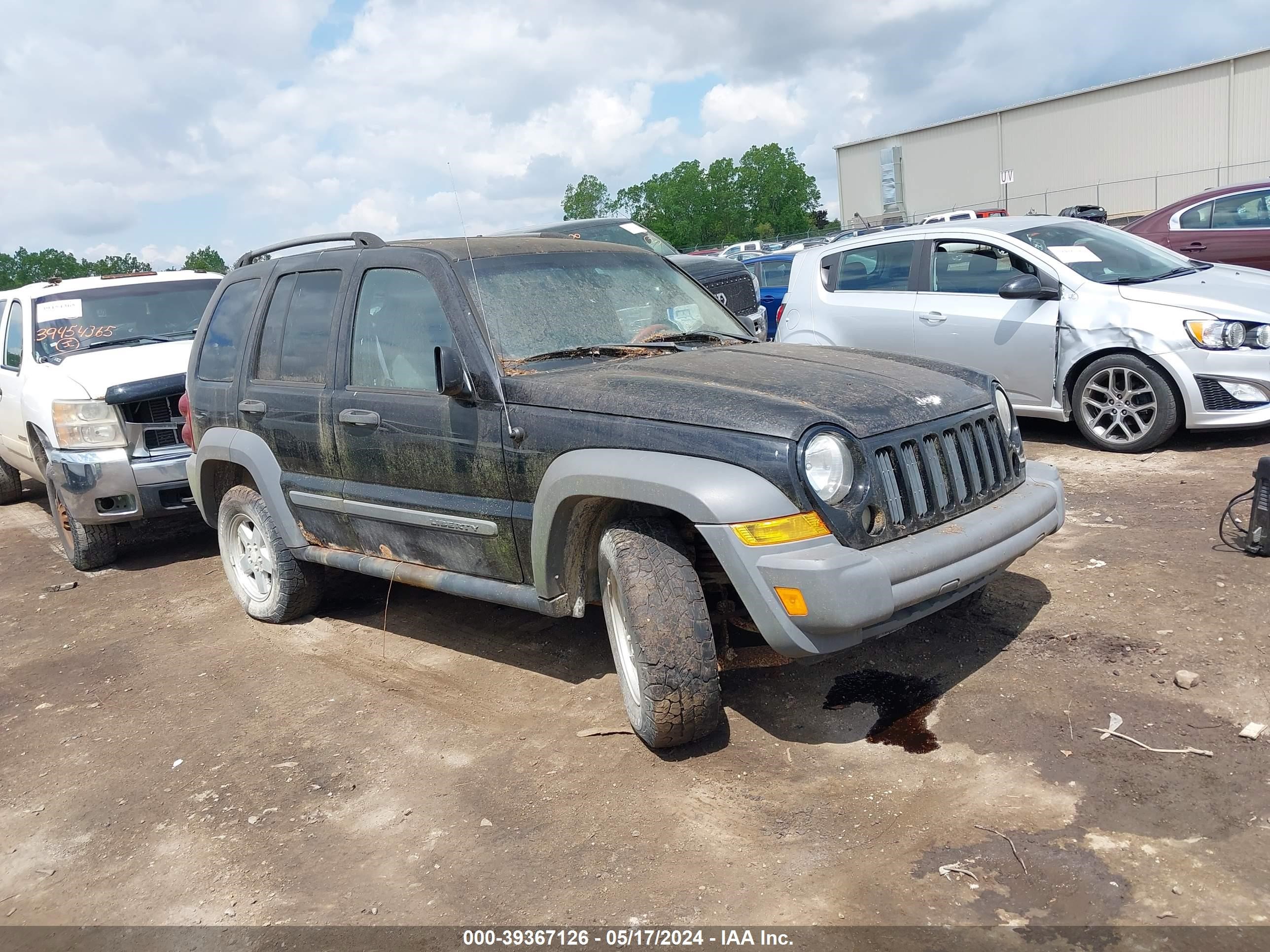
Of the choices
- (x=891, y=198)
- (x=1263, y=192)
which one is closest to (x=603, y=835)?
(x=1263, y=192)

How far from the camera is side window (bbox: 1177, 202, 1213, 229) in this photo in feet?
34.9

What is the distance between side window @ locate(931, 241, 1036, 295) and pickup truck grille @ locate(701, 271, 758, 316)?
268 cm

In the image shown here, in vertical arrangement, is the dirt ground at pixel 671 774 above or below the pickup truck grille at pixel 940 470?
below

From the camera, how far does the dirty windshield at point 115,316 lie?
306 inches

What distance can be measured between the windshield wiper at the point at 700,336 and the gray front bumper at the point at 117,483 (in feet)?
13.1

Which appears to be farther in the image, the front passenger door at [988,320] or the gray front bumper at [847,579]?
the front passenger door at [988,320]

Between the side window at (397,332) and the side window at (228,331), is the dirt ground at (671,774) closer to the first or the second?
the side window at (397,332)

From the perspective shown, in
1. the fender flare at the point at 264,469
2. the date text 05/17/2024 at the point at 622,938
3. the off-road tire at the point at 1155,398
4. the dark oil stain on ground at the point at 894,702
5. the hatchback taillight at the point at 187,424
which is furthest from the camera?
the off-road tire at the point at 1155,398

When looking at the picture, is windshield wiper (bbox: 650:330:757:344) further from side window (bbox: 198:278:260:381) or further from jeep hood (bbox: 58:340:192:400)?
jeep hood (bbox: 58:340:192:400)

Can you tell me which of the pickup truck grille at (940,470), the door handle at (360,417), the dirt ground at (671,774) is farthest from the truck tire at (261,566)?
the pickup truck grille at (940,470)

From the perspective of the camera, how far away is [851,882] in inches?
113

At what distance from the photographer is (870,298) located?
8227 mm

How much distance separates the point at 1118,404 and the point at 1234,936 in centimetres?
509

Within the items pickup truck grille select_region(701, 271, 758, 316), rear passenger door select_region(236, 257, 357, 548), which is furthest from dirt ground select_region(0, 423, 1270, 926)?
pickup truck grille select_region(701, 271, 758, 316)
